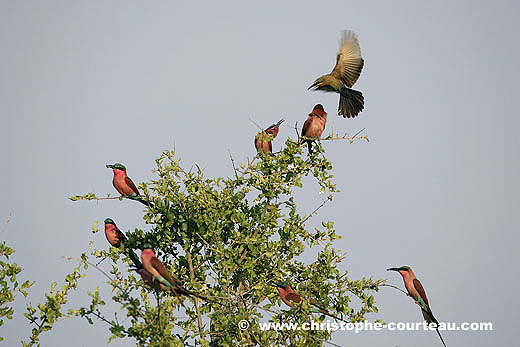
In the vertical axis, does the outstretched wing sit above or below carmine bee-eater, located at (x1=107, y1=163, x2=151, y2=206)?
above

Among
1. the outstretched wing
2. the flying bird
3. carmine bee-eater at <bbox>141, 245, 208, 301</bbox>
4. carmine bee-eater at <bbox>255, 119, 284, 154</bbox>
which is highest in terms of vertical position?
the outstretched wing

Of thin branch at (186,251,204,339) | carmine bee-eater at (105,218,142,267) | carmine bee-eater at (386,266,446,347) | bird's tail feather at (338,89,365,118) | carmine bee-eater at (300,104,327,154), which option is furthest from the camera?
bird's tail feather at (338,89,365,118)

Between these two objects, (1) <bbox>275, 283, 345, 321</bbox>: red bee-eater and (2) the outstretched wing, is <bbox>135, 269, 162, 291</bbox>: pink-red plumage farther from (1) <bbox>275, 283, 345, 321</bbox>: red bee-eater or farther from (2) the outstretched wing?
(2) the outstretched wing

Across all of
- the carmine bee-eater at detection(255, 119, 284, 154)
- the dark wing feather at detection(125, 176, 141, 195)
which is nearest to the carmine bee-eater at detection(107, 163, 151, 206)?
the dark wing feather at detection(125, 176, 141, 195)

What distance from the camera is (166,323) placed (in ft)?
17.4

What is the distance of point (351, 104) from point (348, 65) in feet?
2.36

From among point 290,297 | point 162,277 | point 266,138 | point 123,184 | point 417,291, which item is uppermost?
point 266,138

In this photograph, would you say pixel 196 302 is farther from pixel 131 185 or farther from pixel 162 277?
pixel 131 185

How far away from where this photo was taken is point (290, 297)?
696 centimetres

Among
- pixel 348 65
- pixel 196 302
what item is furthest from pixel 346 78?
pixel 196 302

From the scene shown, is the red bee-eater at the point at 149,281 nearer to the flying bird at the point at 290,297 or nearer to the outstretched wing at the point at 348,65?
the flying bird at the point at 290,297

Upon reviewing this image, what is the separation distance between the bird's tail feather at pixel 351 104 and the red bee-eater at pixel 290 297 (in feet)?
10.7

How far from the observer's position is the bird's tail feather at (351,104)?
30.9ft

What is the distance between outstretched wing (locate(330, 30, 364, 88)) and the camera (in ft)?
32.1
